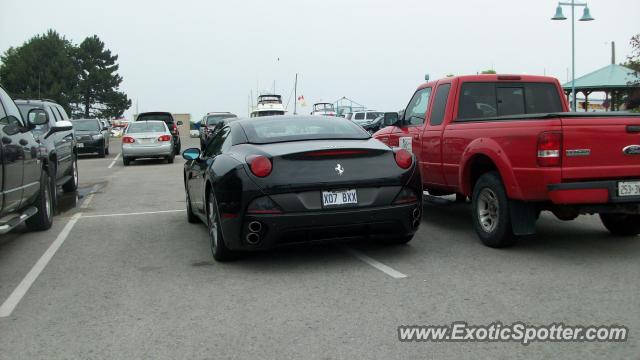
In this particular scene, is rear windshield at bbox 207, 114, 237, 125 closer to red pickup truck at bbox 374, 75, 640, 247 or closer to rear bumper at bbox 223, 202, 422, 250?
red pickup truck at bbox 374, 75, 640, 247

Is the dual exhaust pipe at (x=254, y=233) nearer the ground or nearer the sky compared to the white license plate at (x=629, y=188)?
nearer the ground

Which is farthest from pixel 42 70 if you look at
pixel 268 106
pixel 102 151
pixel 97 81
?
pixel 102 151

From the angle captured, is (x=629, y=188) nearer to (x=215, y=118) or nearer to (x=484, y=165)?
(x=484, y=165)

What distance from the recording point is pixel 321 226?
5883 mm

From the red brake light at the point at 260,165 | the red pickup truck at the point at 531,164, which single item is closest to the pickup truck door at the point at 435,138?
the red pickup truck at the point at 531,164

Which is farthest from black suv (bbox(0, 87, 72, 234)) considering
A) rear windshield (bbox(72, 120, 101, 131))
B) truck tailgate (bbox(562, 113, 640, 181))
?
rear windshield (bbox(72, 120, 101, 131))

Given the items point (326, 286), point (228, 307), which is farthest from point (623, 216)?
point (228, 307)

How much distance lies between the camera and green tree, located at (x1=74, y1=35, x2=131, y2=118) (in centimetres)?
9944

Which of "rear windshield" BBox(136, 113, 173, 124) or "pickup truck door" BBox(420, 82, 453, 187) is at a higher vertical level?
"rear windshield" BBox(136, 113, 173, 124)

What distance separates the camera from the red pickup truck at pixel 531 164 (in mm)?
5969

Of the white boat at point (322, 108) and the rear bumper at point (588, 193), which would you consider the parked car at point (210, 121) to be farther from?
the white boat at point (322, 108)

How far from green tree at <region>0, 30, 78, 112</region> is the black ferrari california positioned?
3401 inches

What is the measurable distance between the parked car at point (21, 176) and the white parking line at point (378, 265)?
3361 mm

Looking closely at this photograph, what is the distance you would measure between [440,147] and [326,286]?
307 centimetres
